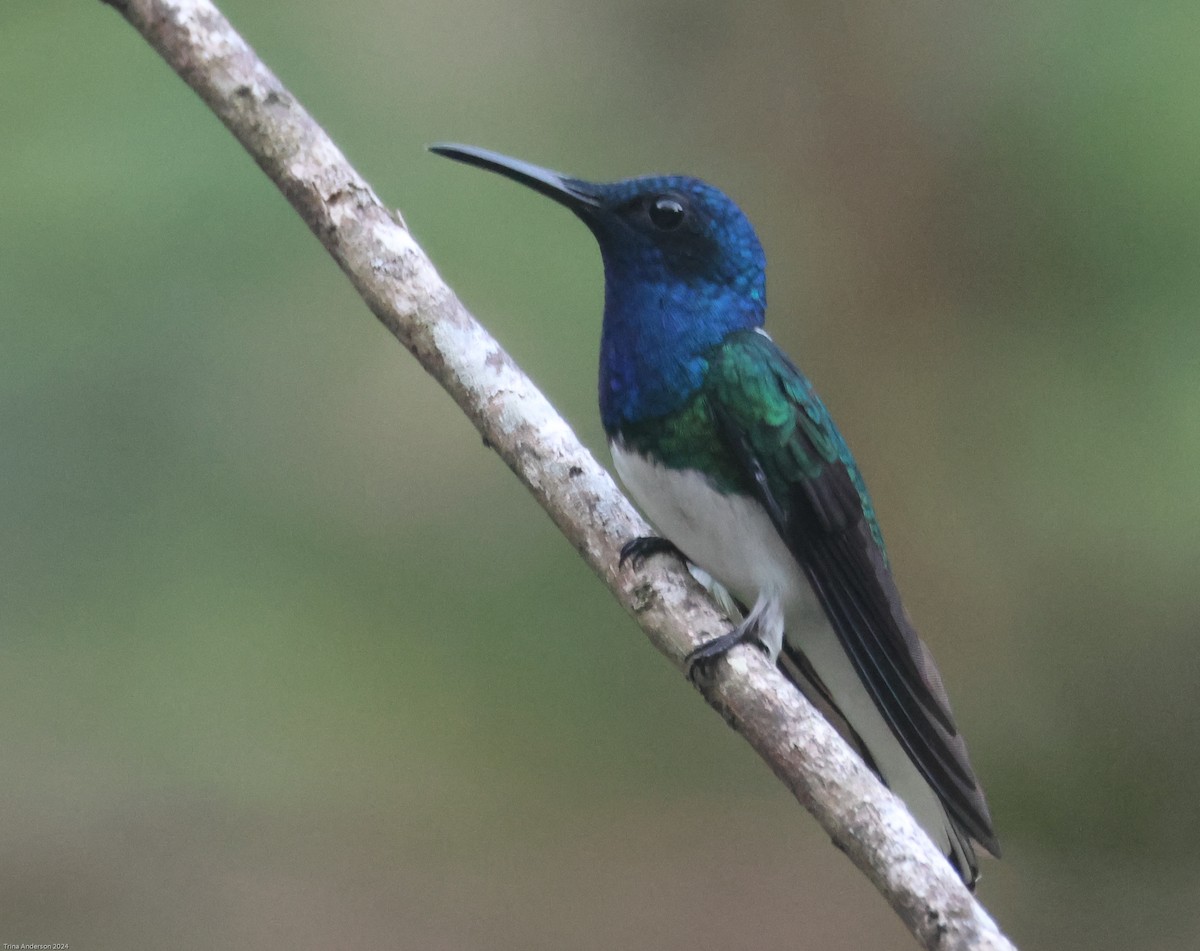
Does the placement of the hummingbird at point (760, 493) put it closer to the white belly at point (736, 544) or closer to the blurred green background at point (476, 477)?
the white belly at point (736, 544)

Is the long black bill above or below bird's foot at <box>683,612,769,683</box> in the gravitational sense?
above

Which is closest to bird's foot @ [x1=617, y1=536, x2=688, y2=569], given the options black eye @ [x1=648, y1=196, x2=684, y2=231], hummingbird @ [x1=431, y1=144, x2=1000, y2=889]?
hummingbird @ [x1=431, y1=144, x2=1000, y2=889]

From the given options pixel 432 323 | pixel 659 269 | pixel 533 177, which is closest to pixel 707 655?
pixel 432 323

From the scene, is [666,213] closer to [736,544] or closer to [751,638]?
[736,544]

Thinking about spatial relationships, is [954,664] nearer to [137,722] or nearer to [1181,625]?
[1181,625]

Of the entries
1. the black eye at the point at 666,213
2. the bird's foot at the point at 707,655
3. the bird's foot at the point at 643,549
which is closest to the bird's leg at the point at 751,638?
the bird's foot at the point at 707,655

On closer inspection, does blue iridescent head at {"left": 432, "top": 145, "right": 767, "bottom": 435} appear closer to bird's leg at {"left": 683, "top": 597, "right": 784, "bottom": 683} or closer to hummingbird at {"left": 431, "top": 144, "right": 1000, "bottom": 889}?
hummingbird at {"left": 431, "top": 144, "right": 1000, "bottom": 889}
